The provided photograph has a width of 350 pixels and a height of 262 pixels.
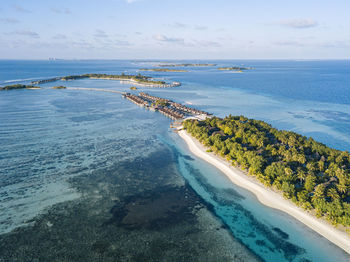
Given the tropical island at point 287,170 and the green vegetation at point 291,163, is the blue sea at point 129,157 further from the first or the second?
the green vegetation at point 291,163

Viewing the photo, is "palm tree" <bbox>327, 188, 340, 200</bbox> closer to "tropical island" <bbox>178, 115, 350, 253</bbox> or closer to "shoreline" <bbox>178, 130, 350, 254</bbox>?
"tropical island" <bbox>178, 115, 350, 253</bbox>

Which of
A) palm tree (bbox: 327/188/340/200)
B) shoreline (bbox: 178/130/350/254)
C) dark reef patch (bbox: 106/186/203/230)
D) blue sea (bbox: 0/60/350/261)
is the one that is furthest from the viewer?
dark reef patch (bbox: 106/186/203/230)

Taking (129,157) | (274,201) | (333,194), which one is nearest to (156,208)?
(274,201)

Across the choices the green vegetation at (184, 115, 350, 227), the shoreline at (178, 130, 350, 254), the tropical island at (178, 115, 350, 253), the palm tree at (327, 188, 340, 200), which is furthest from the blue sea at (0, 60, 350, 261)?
the palm tree at (327, 188, 340, 200)

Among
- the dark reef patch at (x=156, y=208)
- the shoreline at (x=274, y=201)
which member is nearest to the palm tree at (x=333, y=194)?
the shoreline at (x=274, y=201)

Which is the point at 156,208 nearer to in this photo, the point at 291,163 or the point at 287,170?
the point at 287,170
